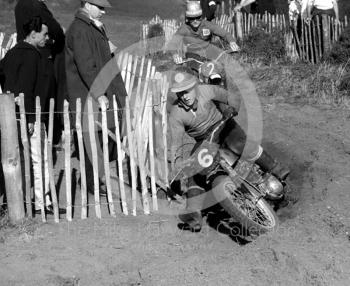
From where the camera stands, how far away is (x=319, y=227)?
21.6 feet

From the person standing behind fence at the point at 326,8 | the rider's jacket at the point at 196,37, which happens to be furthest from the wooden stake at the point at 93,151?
the person standing behind fence at the point at 326,8

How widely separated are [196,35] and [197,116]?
13.1 ft

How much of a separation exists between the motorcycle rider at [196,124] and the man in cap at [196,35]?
3.31 meters

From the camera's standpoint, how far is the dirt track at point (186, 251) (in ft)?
18.7

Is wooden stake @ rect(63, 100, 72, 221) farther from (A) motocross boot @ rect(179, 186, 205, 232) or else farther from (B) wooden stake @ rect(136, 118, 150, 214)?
(A) motocross boot @ rect(179, 186, 205, 232)

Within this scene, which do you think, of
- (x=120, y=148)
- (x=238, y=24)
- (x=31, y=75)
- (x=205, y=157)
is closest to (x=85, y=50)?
(x=31, y=75)

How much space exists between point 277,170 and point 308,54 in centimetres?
719

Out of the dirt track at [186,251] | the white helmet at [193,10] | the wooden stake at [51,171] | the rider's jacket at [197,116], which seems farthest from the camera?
the white helmet at [193,10]

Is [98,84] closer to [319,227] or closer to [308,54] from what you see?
[319,227]

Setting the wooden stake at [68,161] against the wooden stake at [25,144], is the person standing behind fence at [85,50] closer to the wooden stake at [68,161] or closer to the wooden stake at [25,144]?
the wooden stake at [68,161]

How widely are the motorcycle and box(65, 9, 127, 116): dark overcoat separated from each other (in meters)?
1.41

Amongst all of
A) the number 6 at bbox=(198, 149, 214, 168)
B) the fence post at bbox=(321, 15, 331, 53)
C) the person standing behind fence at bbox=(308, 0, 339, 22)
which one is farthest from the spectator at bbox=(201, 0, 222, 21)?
the number 6 at bbox=(198, 149, 214, 168)

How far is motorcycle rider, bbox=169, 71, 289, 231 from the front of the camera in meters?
6.77

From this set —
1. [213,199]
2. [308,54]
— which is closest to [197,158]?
[213,199]
